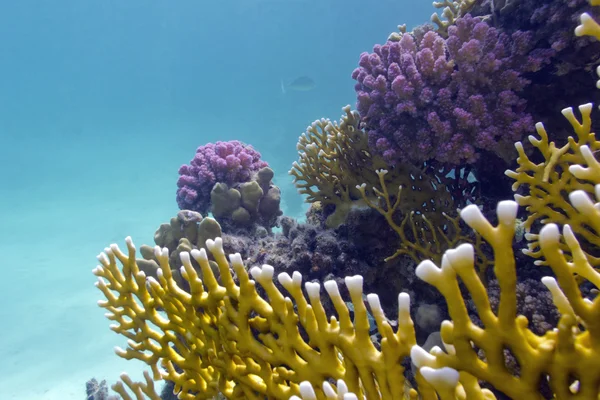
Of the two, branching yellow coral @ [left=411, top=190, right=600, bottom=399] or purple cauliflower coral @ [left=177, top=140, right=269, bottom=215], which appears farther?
purple cauliflower coral @ [left=177, top=140, right=269, bottom=215]

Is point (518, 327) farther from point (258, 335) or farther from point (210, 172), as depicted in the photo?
point (210, 172)

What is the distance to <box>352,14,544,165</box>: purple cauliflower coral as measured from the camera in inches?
136

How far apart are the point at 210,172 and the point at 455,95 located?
3566mm

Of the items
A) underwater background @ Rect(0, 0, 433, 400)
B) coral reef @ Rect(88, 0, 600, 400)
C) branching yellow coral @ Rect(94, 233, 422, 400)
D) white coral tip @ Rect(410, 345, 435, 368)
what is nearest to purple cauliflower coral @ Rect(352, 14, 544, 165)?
coral reef @ Rect(88, 0, 600, 400)

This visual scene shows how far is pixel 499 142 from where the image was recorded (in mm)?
3463

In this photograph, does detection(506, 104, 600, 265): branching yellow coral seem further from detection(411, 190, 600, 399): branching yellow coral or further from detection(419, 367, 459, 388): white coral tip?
detection(419, 367, 459, 388): white coral tip

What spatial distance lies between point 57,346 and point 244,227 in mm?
6337

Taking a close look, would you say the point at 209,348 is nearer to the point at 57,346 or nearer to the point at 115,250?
the point at 115,250

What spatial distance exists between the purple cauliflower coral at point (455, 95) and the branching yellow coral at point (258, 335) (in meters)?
2.56

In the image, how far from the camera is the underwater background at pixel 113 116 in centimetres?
913

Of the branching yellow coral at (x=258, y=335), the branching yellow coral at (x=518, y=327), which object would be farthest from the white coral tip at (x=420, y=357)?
the branching yellow coral at (x=258, y=335)

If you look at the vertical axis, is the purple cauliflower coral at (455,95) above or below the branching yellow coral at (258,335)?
above

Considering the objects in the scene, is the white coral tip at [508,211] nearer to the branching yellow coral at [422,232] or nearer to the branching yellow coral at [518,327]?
the branching yellow coral at [518,327]

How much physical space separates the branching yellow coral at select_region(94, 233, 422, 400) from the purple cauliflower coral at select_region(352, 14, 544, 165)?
2559mm
